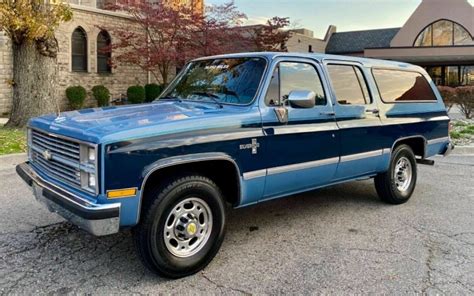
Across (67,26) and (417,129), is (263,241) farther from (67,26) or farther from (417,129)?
(67,26)

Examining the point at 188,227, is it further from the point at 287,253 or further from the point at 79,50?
the point at 79,50

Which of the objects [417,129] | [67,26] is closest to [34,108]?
[67,26]

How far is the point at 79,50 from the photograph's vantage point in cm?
2041

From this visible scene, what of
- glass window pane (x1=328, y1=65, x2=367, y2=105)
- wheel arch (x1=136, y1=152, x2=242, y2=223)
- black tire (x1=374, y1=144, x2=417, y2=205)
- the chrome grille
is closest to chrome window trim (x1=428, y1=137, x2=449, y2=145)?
black tire (x1=374, y1=144, x2=417, y2=205)

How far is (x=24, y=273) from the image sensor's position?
3.79 metres

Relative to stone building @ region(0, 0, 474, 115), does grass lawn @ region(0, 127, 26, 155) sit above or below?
below

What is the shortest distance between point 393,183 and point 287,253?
2348 millimetres

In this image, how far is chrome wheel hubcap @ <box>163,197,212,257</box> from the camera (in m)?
3.74

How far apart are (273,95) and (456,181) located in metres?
4.75

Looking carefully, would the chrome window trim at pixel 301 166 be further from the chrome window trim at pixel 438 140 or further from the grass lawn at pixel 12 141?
the grass lawn at pixel 12 141

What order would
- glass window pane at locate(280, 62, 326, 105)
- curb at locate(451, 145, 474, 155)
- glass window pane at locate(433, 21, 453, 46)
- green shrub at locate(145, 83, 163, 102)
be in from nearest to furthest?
1. glass window pane at locate(280, 62, 326, 105)
2. curb at locate(451, 145, 474, 155)
3. green shrub at locate(145, 83, 163, 102)
4. glass window pane at locate(433, 21, 453, 46)

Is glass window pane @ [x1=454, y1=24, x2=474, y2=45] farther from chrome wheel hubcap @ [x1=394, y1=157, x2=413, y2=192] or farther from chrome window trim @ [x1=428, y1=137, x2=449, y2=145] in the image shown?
chrome wheel hubcap @ [x1=394, y1=157, x2=413, y2=192]

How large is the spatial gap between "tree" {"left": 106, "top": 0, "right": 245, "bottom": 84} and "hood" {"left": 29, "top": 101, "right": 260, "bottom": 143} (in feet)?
44.8

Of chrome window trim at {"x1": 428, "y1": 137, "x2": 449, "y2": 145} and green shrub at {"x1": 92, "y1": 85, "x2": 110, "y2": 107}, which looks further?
green shrub at {"x1": 92, "y1": 85, "x2": 110, "y2": 107}
